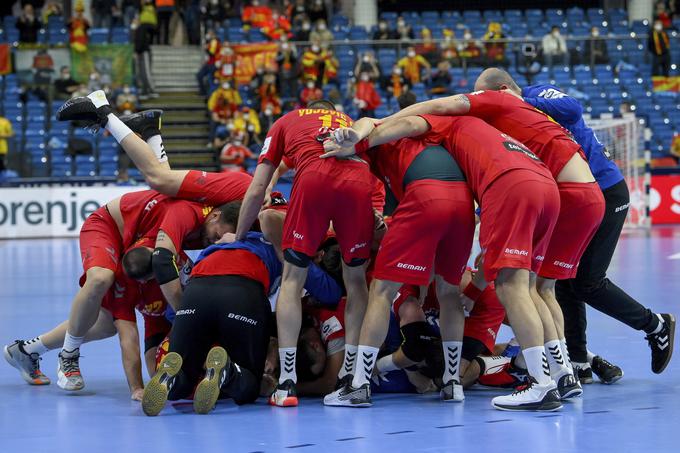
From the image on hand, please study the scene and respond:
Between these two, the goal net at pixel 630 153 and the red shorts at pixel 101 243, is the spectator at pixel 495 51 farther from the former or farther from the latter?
the red shorts at pixel 101 243

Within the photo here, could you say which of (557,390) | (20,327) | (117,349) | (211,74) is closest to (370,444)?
(557,390)

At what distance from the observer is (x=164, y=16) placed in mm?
23984

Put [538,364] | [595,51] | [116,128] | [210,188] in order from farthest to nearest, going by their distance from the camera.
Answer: [595,51] → [116,128] → [210,188] → [538,364]

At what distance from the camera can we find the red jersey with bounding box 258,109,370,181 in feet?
19.0

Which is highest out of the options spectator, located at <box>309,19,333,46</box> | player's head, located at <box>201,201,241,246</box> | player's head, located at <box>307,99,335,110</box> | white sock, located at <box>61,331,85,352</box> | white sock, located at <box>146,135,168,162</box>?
spectator, located at <box>309,19,333,46</box>

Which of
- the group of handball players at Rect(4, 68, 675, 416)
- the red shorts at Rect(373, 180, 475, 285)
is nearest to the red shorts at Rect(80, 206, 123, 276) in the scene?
the group of handball players at Rect(4, 68, 675, 416)

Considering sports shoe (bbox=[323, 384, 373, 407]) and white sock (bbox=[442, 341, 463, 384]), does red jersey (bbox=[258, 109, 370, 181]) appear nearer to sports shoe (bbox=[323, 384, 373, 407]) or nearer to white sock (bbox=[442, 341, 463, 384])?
white sock (bbox=[442, 341, 463, 384])

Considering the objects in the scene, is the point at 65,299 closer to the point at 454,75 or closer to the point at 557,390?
the point at 557,390

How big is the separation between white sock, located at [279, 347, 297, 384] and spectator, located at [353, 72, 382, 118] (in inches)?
625

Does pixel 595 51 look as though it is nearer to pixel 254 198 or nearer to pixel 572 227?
pixel 572 227

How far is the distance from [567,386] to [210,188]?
8.37ft

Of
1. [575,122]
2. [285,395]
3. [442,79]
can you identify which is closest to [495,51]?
[442,79]

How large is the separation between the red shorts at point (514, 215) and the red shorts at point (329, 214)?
70cm

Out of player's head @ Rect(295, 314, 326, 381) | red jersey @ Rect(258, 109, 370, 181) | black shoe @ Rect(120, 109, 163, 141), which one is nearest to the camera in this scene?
red jersey @ Rect(258, 109, 370, 181)
